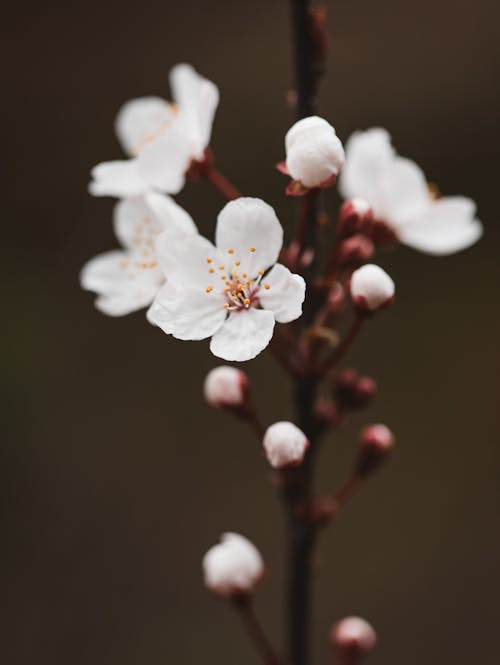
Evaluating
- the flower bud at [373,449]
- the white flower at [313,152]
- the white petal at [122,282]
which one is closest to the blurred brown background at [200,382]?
the flower bud at [373,449]

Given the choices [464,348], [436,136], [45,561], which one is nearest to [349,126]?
[436,136]

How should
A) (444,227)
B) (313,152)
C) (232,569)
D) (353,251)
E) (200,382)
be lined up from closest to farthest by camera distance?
(313,152) → (353,251) → (232,569) → (444,227) → (200,382)

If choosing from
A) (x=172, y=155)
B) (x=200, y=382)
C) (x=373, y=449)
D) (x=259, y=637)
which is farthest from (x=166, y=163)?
(x=200, y=382)

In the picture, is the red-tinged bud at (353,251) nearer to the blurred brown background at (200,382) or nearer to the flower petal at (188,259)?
the flower petal at (188,259)

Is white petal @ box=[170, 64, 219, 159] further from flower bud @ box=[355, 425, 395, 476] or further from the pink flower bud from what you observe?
the pink flower bud

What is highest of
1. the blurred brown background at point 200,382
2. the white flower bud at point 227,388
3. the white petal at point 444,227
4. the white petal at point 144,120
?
the blurred brown background at point 200,382

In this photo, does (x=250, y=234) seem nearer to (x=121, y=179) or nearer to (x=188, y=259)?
(x=188, y=259)
